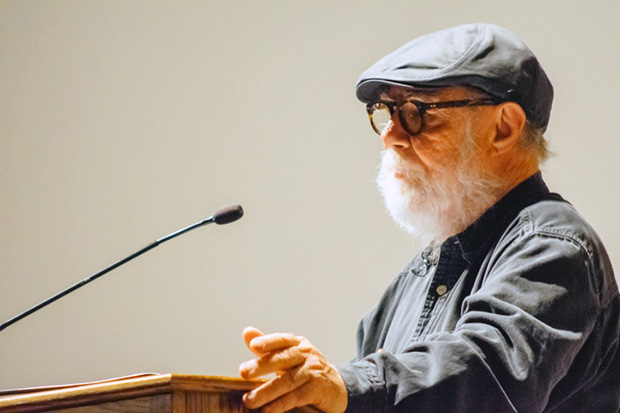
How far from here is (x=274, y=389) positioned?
3.83 feet

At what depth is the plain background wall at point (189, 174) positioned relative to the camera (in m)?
3.30

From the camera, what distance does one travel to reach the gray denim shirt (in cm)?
133

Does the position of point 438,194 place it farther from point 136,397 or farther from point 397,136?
point 136,397

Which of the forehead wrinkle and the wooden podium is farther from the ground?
the forehead wrinkle

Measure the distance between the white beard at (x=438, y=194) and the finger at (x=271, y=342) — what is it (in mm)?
877

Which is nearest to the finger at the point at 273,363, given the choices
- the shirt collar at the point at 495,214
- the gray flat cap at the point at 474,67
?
the shirt collar at the point at 495,214

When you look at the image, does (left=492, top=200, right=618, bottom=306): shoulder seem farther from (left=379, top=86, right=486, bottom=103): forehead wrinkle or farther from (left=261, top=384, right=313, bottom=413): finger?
(left=261, top=384, right=313, bottom=413): finger

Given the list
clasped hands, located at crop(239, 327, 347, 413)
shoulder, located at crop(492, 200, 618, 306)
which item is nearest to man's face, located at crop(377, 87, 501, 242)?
shoulder, located at crop(492, 200, 618, 306)

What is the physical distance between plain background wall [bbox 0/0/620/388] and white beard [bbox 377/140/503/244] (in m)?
1.12

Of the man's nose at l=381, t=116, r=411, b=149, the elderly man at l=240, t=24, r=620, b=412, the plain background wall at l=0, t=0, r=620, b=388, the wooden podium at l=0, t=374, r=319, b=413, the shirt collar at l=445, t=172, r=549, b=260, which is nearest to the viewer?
the wooden podium at l=0, t=374, r=319, b=413

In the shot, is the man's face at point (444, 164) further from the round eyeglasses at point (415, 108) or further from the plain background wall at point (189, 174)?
the plain background wall at point (189, 174)

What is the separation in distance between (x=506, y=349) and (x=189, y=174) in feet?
7.47

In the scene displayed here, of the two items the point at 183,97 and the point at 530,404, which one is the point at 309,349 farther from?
the point at 183,97

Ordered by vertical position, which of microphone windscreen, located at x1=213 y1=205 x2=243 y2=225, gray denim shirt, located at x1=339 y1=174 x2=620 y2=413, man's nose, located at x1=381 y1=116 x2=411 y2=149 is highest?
man's nose, located at x1=381 y1=116 x2=411 y2=149
